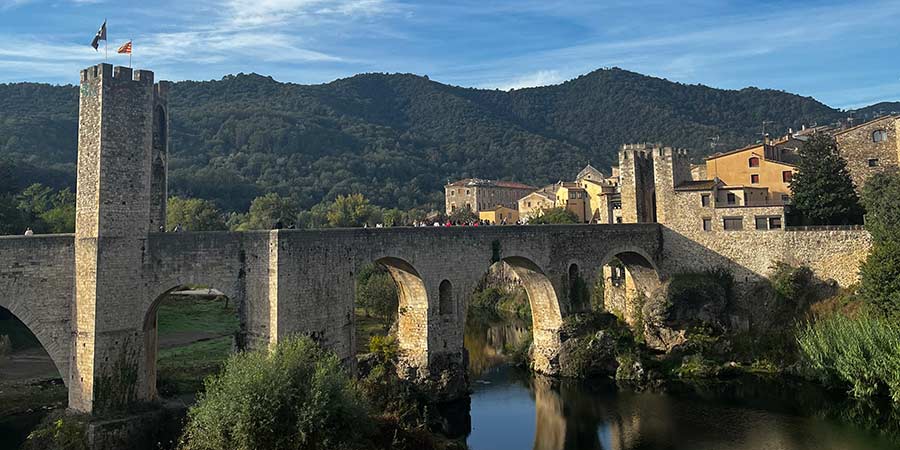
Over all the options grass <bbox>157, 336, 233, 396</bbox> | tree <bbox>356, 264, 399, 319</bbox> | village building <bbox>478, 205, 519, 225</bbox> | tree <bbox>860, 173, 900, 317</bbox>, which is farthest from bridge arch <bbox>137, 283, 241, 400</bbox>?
village building <bbox>478, 205, 519, 225</bbox>

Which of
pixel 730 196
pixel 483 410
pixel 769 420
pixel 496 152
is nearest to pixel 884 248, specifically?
pixel 769 420

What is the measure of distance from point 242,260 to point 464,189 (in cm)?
6656

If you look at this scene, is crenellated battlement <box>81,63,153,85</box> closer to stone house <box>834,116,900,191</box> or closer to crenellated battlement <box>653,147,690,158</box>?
crenellated battlement <box>653,147,690,158</box>

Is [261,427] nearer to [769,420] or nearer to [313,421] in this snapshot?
[313,421]

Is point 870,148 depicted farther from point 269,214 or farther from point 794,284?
point 269,214

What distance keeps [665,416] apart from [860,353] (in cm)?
742

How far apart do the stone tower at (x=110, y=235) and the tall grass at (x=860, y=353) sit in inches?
971

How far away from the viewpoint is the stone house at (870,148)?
3594cm

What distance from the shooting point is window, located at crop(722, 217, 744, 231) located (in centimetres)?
3350

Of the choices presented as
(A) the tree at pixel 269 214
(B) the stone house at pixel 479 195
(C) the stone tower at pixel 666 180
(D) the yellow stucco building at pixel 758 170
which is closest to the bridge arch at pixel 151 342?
(C) the stone tower at pixel 666 180

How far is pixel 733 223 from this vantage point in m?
33.7

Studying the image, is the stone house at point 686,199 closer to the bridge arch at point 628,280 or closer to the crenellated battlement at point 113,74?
the bridge arch at point 628,280

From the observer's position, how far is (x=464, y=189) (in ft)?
283

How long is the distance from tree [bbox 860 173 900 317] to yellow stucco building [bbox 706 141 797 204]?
27.0 ft
